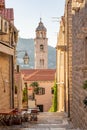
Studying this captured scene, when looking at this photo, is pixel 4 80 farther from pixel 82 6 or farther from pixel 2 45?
pixel 82 6

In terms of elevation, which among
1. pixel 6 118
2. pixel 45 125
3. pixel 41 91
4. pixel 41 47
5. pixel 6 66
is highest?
pixel 41 47

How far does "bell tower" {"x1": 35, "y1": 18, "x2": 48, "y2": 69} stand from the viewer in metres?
86.9

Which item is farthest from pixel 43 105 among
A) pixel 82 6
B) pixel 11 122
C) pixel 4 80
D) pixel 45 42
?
pixel 82 6

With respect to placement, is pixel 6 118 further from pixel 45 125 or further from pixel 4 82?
pixel 4 82

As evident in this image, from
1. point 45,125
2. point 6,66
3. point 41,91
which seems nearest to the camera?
point 45,125

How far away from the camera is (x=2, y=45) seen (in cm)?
1912

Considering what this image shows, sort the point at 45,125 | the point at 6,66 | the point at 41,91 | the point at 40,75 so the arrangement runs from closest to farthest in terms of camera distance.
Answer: the point at 45,125, the point at 6,66, the point at 41,91, the point at 40,75

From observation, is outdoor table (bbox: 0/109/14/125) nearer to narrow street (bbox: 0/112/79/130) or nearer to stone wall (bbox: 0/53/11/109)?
narrow street (bbox: 0/112/79/130)

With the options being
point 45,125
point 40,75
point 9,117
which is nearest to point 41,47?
point 40,75

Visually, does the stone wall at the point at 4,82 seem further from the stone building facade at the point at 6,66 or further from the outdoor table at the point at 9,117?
the outdoor table at the point at 9,117

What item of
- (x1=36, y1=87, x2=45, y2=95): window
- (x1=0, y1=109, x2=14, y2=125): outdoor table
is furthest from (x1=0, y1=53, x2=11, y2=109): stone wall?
(x1=36, y1=87, x2=45, y2=95): window

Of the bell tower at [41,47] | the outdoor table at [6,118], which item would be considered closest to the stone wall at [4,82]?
the outdoor table at [6,118]

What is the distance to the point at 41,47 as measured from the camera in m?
88.2

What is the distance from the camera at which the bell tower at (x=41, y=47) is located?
86.9 metres
